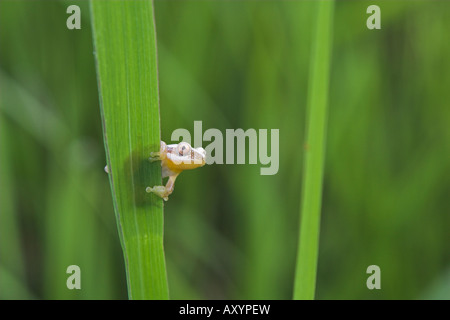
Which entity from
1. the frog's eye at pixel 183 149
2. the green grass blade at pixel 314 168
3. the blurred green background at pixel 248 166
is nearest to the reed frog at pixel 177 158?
the frog's eye at pixel 183 149

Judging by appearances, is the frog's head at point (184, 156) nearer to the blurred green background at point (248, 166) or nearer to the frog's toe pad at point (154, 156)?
the frog's toe pad at point (154, 156)

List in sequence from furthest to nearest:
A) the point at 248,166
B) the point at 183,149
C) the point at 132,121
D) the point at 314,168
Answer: the point at 248,166
the point at 314,168
the point at 183,149
the point at 132,121

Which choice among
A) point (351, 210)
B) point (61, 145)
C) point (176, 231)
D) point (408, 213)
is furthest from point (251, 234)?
point (61, 145)

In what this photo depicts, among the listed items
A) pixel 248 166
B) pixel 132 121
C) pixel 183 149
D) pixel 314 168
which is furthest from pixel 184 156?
pixel 248 166

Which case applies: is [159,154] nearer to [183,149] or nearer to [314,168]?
[183,149]

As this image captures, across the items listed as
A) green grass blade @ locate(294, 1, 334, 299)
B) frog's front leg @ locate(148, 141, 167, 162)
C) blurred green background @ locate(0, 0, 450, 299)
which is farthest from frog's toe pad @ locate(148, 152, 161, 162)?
blurred green background @ locate(0, 0, 450, 299)

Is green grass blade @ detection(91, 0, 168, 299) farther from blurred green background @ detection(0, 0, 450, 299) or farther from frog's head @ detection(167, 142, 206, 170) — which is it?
blurred green background @ detection(0, 0, 450, 299)
